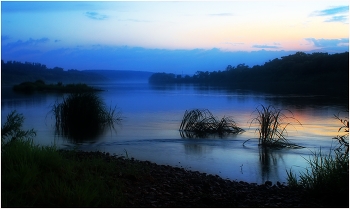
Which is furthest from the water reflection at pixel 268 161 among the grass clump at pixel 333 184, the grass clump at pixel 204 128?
the grass clump at pixel 204 128

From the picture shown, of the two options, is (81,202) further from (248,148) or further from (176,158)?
(248,148)

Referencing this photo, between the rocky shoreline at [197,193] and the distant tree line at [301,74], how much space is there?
37.7 metres

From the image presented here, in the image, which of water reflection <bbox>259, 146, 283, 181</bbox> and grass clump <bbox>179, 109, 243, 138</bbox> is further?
grass clump <bbox>179, 109, 243, 138</bbox>

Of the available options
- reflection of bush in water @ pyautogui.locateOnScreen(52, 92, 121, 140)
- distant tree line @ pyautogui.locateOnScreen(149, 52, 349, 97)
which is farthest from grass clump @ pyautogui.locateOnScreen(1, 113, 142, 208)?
distant tree line @ pyautogui.locateOnScreen(149, 52, 349, 97)

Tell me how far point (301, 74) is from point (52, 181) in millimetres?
66548

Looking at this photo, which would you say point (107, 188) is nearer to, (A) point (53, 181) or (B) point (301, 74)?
(A) point (53, 181)

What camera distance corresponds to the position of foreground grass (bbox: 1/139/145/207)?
495cm

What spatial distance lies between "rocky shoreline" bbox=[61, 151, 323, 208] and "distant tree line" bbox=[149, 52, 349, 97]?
37685mm

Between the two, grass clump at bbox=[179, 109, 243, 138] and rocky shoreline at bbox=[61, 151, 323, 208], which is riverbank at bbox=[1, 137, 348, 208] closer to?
rocky shoreline at bbox=[61, 151, 323, 208]

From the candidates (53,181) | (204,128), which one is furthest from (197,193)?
(204,128)

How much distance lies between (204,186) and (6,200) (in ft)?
9.77

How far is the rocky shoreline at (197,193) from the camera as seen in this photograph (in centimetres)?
552

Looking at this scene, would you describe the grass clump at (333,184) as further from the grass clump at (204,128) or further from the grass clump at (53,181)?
the grass clump at (204,128)

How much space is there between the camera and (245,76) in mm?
97188
